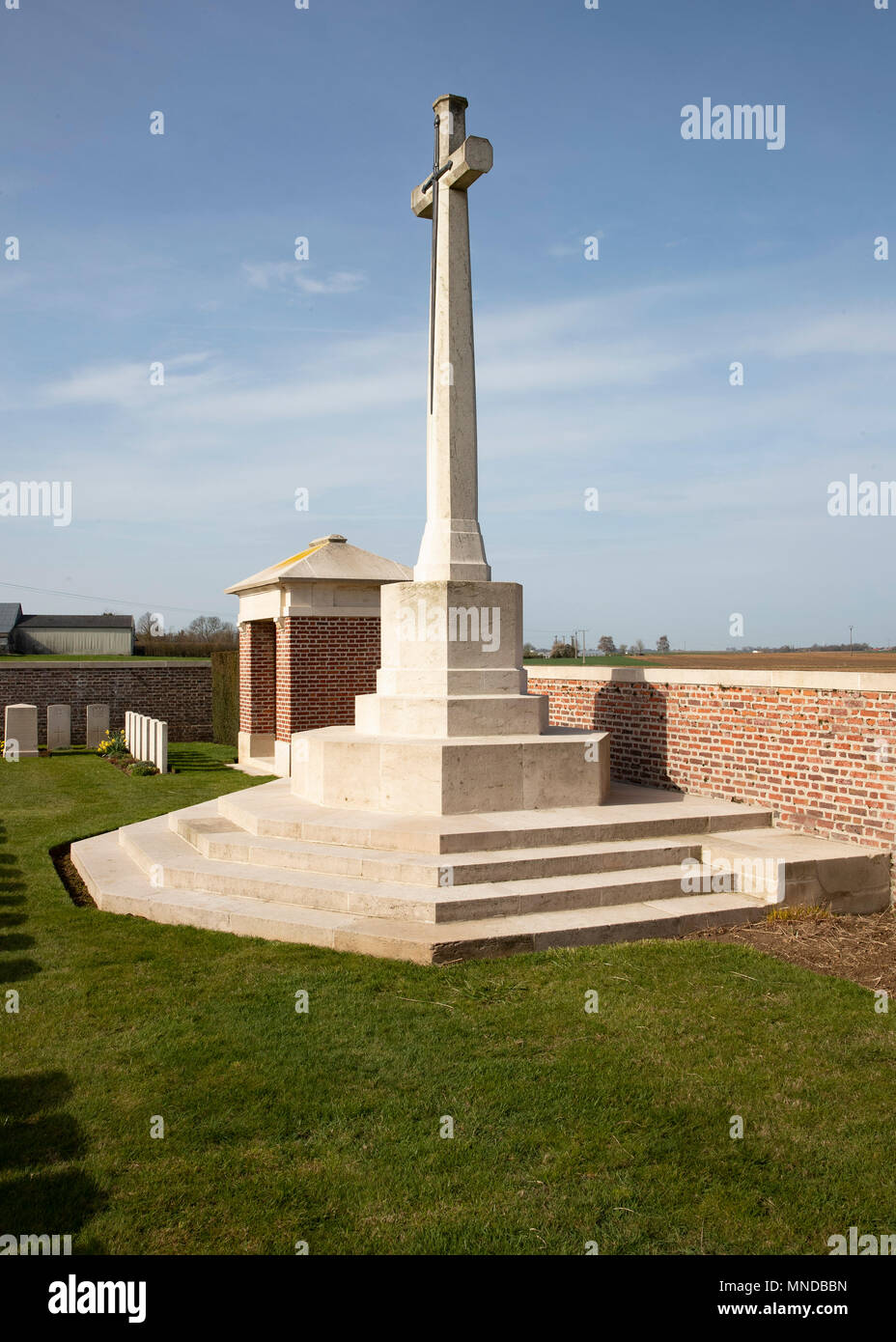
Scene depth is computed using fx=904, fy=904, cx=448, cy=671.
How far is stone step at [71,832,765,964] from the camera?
18.0 feet

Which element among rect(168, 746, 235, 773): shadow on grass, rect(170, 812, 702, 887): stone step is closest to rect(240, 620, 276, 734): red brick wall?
rect(168, 746, 235, 773): shadow on grass

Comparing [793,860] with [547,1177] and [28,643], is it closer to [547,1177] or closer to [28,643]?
[547,1177]

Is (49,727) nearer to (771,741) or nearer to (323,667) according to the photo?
(323,667)

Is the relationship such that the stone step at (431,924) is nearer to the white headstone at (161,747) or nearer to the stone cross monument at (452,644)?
the stone cross monument at (452,644)

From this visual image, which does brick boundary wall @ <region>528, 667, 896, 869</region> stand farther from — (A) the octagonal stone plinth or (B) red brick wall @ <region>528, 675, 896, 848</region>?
(A) the octagonal stone plinth

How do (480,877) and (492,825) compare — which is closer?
(480,877)

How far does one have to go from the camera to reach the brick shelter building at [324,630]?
1382cm

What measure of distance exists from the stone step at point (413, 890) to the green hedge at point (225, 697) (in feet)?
41.9

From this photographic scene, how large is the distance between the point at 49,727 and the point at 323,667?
890cm

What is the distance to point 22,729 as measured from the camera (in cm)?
1869

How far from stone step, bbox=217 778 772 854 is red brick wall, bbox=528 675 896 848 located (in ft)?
1.19

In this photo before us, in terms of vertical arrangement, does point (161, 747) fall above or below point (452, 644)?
below

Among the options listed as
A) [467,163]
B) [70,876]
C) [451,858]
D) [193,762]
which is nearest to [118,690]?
[193,762]

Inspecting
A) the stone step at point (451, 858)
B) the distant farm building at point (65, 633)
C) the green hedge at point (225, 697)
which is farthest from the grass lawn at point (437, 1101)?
the distant farm building at point (65, 633)
